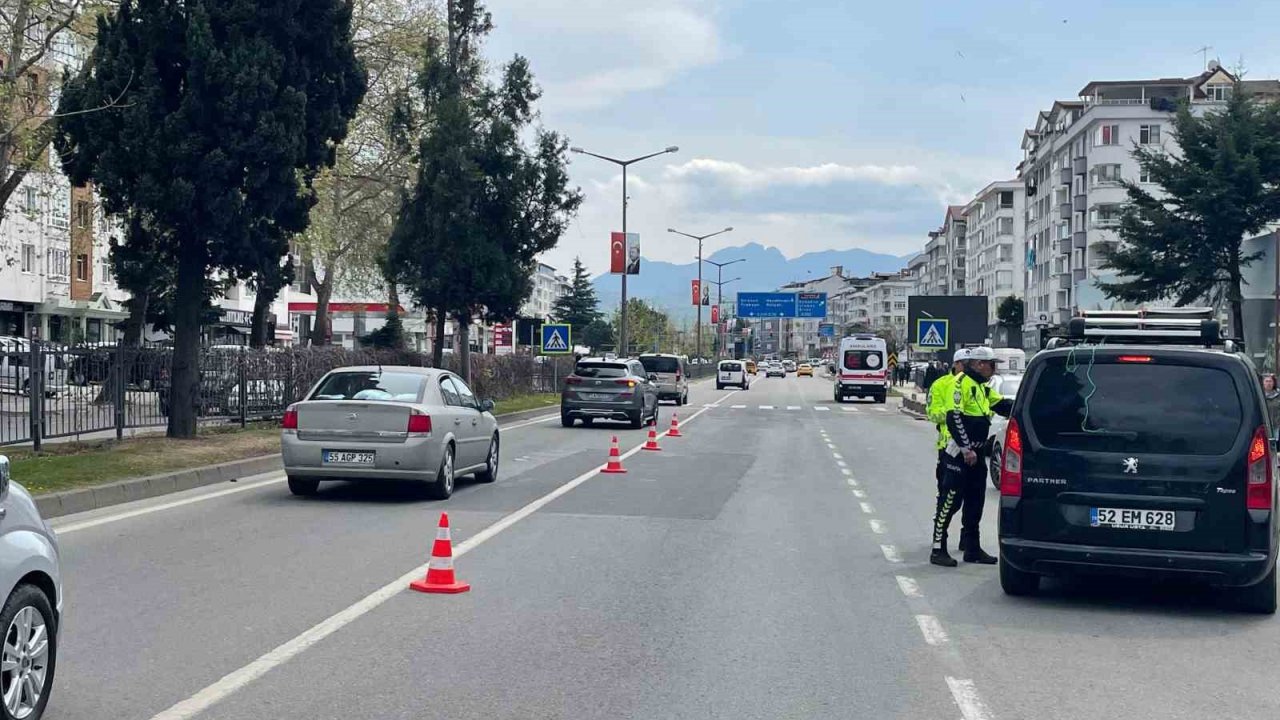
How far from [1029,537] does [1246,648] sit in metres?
1.50

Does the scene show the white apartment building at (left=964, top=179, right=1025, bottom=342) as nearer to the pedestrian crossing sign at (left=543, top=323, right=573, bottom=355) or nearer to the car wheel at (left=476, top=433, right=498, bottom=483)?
the pedestrian crossing sign at (left=543, top=323, right=573, bottom=355)

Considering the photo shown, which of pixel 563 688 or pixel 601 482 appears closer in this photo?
pixel 563 688

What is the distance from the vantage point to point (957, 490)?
10562 millimetres

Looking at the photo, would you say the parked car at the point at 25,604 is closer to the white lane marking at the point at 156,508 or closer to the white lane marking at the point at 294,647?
the white lane marking at the point at 294,647

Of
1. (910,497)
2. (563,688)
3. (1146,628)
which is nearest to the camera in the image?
(563,688)

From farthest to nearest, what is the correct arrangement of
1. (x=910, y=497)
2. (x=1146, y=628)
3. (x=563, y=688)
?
(x=910, y=497) < (x=1146, y=628) < (x=563, y=688)

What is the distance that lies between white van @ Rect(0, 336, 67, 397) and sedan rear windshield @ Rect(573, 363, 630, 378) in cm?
1431

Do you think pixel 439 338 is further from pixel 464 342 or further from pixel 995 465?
pixel 995 465

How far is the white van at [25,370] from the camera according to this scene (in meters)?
17.1

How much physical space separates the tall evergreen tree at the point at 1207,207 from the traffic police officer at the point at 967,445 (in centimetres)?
2876

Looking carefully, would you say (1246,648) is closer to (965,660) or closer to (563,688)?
(965,660)

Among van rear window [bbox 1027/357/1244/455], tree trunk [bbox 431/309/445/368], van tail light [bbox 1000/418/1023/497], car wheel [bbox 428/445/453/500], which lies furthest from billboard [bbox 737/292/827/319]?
van rear window [bbox 1027/357/1244/455]

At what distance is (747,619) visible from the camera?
8180 millimetres

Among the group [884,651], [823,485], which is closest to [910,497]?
[823,485]
